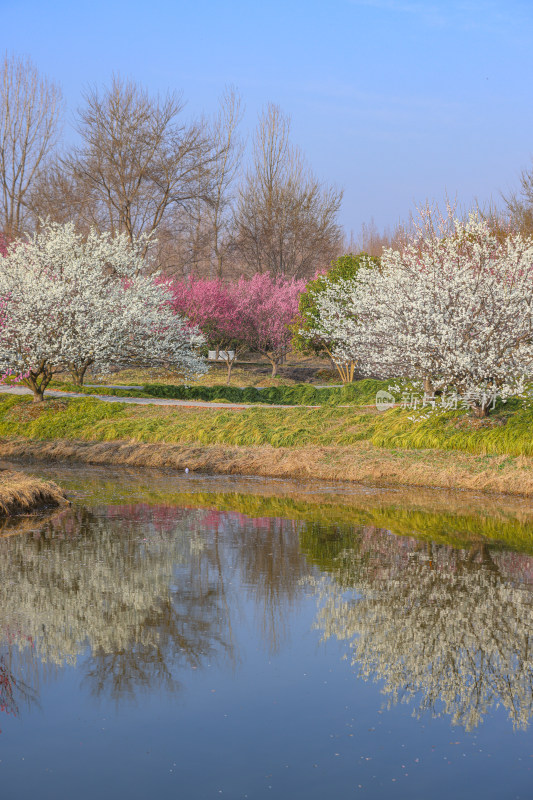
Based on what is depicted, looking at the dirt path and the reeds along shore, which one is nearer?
the reeds along shore

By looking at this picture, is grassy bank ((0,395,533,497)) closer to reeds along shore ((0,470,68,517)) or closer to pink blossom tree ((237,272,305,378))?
reeds along shore ((0,470,68,517))

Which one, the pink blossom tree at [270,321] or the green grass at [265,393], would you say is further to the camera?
the pink blossom tree at [270,321]

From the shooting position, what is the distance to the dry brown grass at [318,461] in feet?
49.6

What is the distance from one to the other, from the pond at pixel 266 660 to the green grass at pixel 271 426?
447 centimetres

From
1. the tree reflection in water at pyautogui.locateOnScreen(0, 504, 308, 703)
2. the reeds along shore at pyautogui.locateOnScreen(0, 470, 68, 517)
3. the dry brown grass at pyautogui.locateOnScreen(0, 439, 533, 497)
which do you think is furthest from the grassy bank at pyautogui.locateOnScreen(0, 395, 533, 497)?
the reeds along shore at pyautogui.locateOnScreen(0, 470, 68, 517)

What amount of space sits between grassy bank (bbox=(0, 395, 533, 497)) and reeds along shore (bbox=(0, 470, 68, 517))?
4.69 meters

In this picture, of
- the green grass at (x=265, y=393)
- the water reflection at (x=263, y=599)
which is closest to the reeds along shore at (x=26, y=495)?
the water reflection at (x=263, y=599)

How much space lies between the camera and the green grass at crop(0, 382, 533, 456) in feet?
53.9

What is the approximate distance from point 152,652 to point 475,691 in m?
2.56

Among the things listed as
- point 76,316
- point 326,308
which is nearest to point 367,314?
point 326,308

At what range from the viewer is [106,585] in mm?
8820

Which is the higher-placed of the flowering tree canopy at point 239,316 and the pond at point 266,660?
the flowering tree canopy at point 239,316

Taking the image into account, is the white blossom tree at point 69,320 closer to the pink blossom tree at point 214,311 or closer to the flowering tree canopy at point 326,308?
the flowering tree canopy at point 326,308

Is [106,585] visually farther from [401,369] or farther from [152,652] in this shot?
[401,369]
